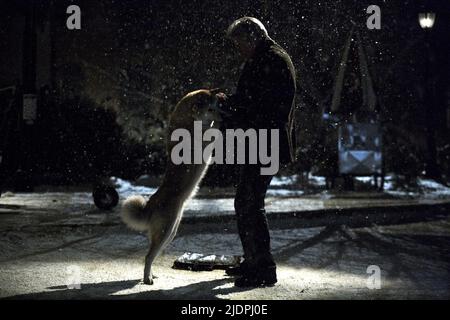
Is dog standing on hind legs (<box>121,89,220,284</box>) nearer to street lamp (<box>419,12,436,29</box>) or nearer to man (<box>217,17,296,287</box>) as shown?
man (<box>217,17,296,287</box>)

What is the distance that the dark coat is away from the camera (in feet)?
16.5

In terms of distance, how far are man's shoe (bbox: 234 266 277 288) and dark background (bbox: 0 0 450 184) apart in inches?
407

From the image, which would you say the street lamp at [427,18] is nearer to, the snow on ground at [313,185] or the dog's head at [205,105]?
the snow on ground at [313,185]

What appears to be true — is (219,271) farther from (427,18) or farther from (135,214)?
(427,18)

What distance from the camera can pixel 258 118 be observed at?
5.09 metres

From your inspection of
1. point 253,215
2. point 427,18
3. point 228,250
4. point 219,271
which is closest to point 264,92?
point 253,215

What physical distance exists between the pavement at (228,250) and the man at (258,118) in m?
0.25

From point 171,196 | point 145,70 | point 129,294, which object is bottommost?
point 129,294

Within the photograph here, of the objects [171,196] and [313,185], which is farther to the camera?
[313,185]

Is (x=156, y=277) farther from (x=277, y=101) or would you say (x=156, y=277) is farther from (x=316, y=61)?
(x=316, y=61)

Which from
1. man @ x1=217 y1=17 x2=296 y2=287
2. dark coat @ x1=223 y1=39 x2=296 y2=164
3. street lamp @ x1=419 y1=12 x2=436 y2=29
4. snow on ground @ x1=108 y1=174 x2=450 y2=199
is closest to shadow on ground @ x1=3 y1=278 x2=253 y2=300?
man @ x1=217 y1=17 x2=296 y2=287

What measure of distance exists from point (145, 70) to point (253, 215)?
11797mm
